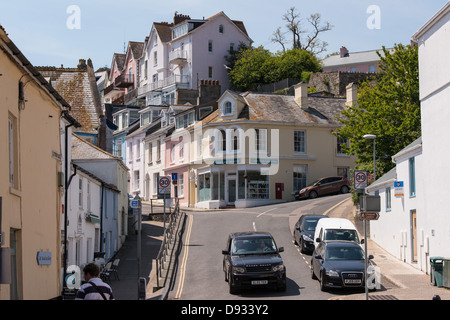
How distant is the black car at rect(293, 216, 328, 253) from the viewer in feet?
103

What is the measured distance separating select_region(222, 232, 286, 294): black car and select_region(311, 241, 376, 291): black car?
4.73 feet

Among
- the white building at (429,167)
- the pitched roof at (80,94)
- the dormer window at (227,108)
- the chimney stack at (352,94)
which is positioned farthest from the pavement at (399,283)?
the chimney stack at (352,94)

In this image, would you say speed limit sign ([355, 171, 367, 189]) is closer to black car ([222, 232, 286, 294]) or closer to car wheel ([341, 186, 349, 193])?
black car ([222, 232, 286, 294])

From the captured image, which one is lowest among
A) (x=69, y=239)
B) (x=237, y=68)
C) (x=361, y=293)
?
(x=361, y=293)

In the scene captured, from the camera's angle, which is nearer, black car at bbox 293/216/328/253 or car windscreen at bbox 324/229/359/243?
car windscreen at bbox 324/229/359/243

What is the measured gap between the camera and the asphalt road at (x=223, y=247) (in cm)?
2328

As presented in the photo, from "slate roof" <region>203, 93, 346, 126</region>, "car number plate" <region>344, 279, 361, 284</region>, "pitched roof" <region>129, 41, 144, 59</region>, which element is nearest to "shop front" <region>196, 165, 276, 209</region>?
"slate roof" <region>203, 93, 346, 126</region>

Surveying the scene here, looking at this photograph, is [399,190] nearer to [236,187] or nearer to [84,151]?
[84,151]

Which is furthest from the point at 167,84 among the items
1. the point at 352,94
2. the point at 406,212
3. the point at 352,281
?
the point at 352,281

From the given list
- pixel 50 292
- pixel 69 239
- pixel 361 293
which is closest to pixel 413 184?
pixel 361 293

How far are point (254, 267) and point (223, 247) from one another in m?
10.5

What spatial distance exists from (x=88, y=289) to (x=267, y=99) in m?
49.2

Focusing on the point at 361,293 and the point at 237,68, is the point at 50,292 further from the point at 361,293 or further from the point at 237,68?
the point at 237,68

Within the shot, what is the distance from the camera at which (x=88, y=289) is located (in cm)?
1045
